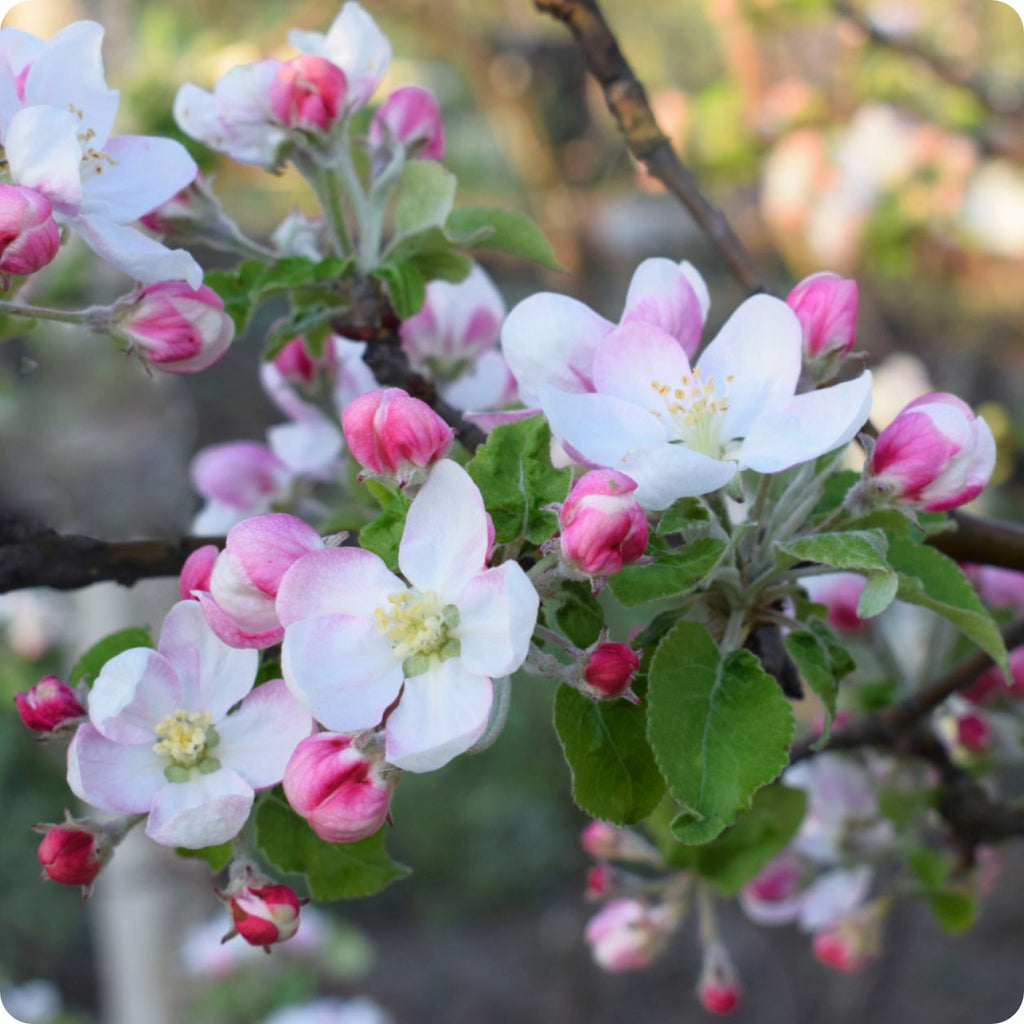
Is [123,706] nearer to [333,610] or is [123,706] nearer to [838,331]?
[333,610]

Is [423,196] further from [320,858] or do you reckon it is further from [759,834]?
[759,834]

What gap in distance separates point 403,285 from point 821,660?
0.38 m

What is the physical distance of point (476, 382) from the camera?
101 centimetres

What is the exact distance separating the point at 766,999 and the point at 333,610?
14.3 feet

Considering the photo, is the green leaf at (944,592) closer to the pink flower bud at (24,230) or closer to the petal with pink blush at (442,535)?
the petal with pink blush at (442,535)

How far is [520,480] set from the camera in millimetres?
601

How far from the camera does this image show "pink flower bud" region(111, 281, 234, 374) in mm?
681

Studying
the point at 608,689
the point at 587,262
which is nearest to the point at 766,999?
the point at 587,262

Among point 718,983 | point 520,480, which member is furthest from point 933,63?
point 520,480

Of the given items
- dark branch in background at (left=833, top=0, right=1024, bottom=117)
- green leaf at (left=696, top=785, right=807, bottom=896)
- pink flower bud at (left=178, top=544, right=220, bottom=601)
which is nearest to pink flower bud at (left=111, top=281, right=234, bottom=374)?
pink flower bud at (left=178, top=544, right=220, bottom=601)

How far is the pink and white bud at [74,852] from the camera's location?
2.03 feet

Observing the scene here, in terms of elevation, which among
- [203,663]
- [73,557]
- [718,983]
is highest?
[203,663]

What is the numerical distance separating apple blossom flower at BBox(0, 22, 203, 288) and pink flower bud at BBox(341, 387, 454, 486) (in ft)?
0.46

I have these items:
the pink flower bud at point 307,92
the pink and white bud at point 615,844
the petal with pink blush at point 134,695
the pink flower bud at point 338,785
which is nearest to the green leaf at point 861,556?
the pink flower bud at point 338,785
